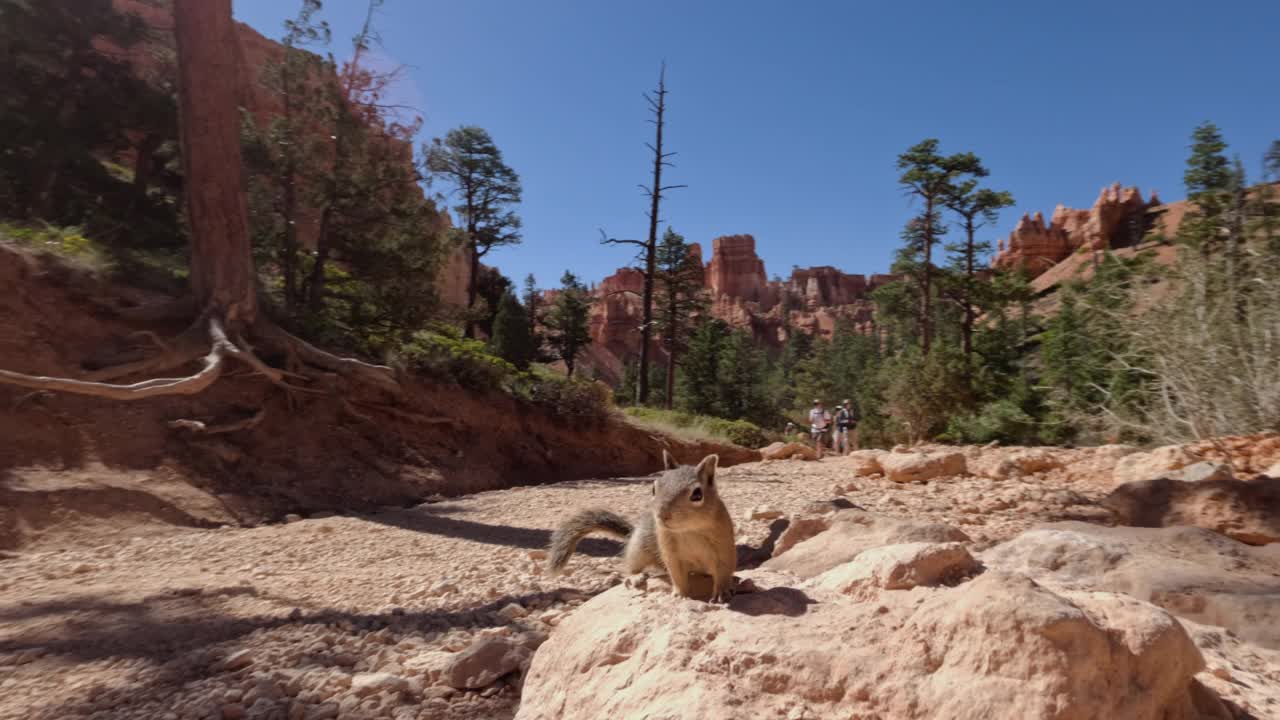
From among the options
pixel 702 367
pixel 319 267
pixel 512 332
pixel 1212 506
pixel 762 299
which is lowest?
pixel 1212 506

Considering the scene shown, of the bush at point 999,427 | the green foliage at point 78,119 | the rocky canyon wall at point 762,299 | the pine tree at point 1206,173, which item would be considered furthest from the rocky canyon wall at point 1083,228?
the green foliage at point 78,119

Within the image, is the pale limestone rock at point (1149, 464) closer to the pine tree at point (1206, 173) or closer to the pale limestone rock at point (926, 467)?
the pale limestone rock at point (926, 467)

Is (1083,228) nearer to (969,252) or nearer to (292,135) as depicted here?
(969,252)

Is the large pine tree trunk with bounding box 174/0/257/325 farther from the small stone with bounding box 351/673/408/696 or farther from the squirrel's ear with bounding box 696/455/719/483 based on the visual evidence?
the squirrel's ear with bounding box 696/455/719/483

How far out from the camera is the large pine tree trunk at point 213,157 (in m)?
7.49

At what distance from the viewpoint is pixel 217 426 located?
7500 millimetres


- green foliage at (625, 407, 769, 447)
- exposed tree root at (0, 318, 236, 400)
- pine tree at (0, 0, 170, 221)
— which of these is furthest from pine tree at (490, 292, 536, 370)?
exposed tree root at (0, 318, 236, 400)

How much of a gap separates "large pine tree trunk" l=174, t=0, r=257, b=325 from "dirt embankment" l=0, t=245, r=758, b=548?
1044 millimetres

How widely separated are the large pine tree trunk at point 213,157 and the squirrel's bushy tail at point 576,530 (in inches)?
258

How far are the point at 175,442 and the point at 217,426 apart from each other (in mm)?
515

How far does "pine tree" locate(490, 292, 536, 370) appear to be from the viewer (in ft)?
96.8

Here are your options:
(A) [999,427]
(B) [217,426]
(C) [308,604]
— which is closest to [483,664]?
(C) [308,604]

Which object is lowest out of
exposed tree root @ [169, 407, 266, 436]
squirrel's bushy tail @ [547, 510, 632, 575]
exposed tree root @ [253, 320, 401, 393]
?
squirrel's bushy tail @ [547, 510, 632, 575]

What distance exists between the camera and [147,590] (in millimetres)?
3871
